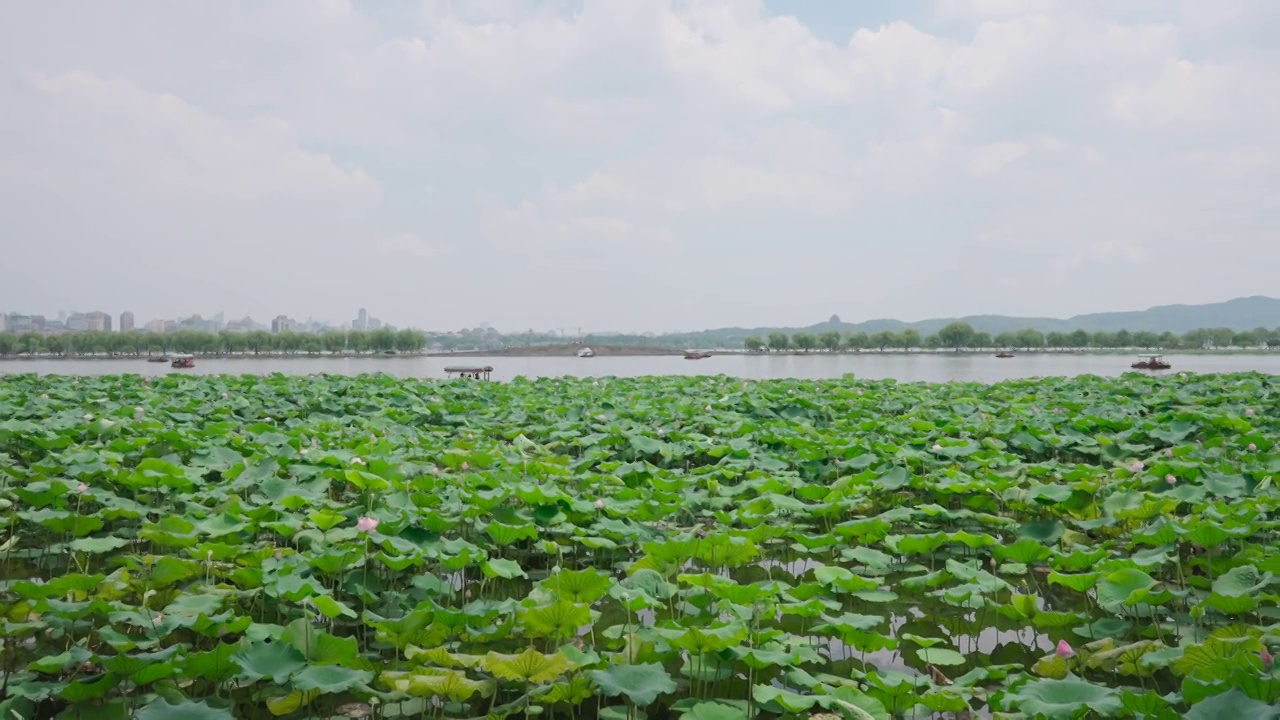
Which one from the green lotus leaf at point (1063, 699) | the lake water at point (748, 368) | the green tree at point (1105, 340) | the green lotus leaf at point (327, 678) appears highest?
the green tree at point (1105, 340)

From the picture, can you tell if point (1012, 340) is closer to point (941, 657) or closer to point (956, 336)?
point (956, 336)

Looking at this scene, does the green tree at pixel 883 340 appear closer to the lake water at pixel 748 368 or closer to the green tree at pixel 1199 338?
the green tree at pixel 1199 338

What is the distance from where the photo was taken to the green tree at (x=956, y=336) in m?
84.0

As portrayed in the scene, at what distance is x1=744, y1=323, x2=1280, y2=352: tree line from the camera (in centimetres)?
8112

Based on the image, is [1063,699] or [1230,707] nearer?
[1230,707]

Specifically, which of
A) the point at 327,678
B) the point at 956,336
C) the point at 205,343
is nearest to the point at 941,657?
the point at 327,678

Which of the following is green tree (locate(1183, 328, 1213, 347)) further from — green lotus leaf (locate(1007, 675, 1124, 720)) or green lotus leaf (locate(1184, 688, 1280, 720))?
green lotus leaf (locate(1184, 688, 1280, 720))

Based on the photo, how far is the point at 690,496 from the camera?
523 centimetres

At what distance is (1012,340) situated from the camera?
86.7 m

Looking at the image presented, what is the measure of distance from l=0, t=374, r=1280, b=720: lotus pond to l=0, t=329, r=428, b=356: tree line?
6808cm

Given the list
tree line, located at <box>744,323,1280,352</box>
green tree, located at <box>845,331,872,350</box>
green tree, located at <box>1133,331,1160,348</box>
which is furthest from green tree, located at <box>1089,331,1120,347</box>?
green tree, located at <box>845,331,872,350</box>

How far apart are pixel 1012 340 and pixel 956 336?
7584 mm

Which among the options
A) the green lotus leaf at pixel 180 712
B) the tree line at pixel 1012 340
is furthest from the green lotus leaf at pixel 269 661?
the tree line at pixel 1012 340

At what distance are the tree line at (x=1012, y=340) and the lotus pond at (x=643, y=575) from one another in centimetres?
7719
